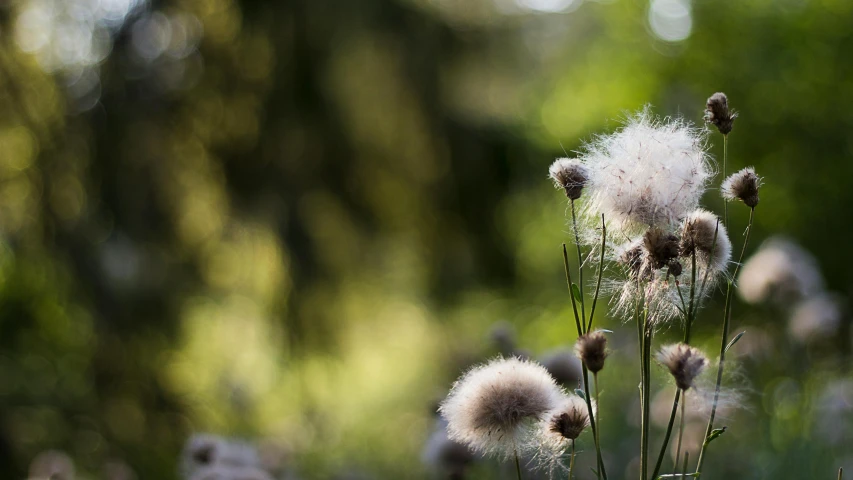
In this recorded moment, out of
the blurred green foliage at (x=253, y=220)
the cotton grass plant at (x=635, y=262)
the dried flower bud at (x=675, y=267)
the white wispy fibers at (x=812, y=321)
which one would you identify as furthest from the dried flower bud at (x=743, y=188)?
the white wispy fibers at (x=812, y=321)

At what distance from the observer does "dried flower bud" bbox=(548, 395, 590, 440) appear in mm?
897

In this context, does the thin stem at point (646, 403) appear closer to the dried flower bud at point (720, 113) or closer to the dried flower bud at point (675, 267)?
the dried flower bud at point (675, 267)

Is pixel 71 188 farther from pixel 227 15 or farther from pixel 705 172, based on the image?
pixel 705 172

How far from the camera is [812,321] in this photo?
3.07 m

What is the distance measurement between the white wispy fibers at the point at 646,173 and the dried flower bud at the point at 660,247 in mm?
37

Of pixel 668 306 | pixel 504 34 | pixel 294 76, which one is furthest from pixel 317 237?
pixel 668 306

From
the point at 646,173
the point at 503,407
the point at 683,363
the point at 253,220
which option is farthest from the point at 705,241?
the point at 253,220

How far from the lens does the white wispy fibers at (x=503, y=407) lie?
40.0 inches

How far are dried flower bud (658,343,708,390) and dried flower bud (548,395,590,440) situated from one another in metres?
0.12

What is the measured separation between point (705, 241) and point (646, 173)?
0.11 m

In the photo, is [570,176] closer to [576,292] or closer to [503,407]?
[576,292]

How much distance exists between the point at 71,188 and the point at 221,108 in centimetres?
71

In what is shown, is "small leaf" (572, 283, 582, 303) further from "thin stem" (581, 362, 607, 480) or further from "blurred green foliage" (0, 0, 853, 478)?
"blurred green foliage" (0, 0, 853, 478)

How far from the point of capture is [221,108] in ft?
11.9
